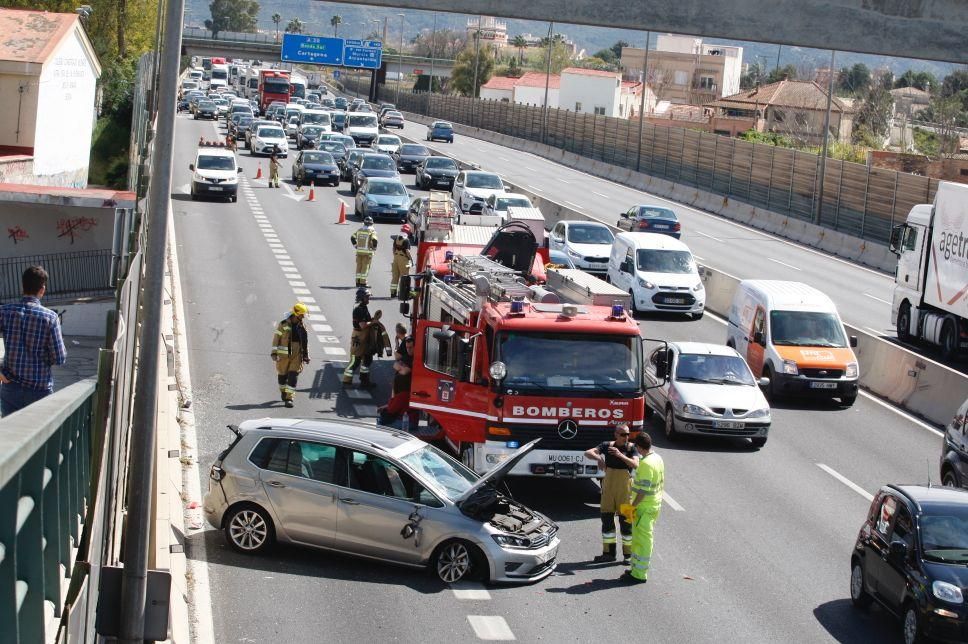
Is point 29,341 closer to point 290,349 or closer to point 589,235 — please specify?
point 290,349

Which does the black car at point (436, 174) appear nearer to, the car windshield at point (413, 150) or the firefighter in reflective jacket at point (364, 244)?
the car windshield at point (413, 150)

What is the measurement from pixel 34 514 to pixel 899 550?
9.82 meters

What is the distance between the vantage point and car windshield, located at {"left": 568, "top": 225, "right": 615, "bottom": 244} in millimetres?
37875

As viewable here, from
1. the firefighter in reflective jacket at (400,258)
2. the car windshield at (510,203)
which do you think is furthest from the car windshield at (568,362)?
the car windshield at (510,203)

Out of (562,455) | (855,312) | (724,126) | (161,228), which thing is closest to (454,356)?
(562,455)

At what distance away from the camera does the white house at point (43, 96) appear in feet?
155

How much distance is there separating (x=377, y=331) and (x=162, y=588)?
45.4 feet

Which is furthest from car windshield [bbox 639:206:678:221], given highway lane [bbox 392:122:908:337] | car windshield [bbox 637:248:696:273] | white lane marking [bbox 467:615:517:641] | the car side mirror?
white lane marking [bbox 467:615:517:641]

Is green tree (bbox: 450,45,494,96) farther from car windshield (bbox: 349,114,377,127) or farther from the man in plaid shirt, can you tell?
the man in plaid shirt

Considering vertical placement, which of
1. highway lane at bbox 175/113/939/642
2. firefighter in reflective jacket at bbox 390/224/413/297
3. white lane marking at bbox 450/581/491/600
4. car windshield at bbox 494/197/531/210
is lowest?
white lane marking at bbox 450/581/491/600

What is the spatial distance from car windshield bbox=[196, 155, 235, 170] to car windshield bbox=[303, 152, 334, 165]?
7.93 m

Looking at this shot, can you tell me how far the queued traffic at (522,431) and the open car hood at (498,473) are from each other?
39 mm

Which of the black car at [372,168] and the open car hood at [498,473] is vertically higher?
the black car at [372,168]

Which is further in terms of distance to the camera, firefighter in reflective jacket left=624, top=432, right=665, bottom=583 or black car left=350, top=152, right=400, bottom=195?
black car left=350, top=152, right=400, bottom=195
